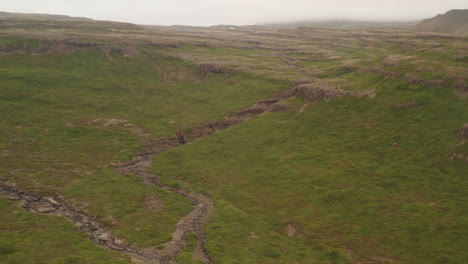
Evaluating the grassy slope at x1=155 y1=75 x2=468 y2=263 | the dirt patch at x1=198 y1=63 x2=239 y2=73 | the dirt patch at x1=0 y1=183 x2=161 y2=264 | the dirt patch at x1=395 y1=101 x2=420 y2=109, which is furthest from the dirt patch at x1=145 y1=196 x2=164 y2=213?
the dirt patch at x1=198 y1=63 x2=239 y2=73

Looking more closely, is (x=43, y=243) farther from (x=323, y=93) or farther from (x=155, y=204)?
(x=323, y=93)

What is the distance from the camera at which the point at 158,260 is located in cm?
5622

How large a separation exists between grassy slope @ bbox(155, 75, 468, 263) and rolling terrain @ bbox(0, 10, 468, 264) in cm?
31

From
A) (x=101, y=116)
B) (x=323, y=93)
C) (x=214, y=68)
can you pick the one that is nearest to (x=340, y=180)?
(x=323, y=93)

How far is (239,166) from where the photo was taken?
94250 mm

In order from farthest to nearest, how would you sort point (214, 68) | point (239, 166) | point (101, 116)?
1. point (214, 68)
2. point (101, 116)
3. point (239, 166)

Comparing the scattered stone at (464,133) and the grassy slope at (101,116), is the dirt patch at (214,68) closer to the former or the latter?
the grassy slope at (101,116)

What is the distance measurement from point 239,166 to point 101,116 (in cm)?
5956

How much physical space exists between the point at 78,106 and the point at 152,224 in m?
79.8

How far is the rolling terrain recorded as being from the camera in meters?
59.3

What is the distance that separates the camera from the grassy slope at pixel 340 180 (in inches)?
2306

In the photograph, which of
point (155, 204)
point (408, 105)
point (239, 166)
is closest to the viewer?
point (155, 204)

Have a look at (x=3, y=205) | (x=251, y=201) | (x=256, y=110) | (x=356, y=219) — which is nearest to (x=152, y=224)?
(x=251, y=201)

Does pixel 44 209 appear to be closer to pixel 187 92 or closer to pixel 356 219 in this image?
pixel 356 219
